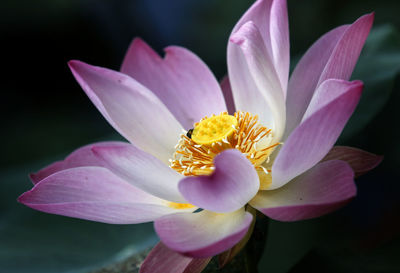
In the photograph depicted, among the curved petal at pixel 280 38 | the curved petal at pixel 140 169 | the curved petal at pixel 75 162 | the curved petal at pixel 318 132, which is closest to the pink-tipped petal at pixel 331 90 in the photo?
the curved petal at pixel 318 132

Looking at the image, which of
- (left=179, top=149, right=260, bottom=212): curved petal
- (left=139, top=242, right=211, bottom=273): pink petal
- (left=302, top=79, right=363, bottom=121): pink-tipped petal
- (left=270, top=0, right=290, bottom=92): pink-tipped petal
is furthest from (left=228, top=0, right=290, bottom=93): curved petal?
(left=139, top=242, right=211, bottom=273): pink petal

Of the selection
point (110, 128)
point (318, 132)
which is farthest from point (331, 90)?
point (110, 128)

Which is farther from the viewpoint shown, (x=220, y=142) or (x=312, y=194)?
(x=220, y=142)

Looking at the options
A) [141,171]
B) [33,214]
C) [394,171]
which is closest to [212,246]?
[141,171]

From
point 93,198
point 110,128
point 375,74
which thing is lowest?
point 110,128

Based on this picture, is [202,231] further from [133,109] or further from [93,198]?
[133,109]

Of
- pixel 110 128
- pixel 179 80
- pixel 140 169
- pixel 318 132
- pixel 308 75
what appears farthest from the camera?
pixel 110 128

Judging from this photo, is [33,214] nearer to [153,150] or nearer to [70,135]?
[153,150]
